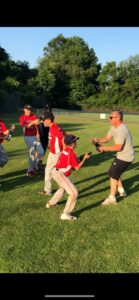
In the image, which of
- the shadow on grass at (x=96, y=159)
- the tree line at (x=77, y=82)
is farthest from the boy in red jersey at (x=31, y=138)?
the tree line at (x=77, y=82)

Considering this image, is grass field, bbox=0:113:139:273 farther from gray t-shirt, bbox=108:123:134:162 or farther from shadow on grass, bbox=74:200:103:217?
gray t-shirt, bbox=108:123:134:162

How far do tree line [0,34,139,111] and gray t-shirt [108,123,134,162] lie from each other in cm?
5395

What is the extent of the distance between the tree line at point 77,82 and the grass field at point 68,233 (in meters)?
53.3

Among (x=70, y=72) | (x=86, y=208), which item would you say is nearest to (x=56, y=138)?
(x=86, y=208)

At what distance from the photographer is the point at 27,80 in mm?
76812

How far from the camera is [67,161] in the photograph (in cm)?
729

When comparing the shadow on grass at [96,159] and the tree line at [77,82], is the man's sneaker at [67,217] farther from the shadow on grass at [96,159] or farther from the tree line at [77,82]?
the tree line at [77,82]

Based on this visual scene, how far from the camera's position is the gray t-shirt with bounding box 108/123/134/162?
814cm

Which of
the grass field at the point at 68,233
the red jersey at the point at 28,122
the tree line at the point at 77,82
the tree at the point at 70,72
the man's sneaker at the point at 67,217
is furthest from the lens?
the tree at the point at 70,72

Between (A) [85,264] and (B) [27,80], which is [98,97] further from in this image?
(A) [85,264]

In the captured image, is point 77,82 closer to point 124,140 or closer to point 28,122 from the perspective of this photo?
point 28,122

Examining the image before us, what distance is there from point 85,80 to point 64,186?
88368 millimetres

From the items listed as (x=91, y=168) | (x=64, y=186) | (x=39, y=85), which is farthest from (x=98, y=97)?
(x=64, y=186)

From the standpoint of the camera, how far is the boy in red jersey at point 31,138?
436 inches
